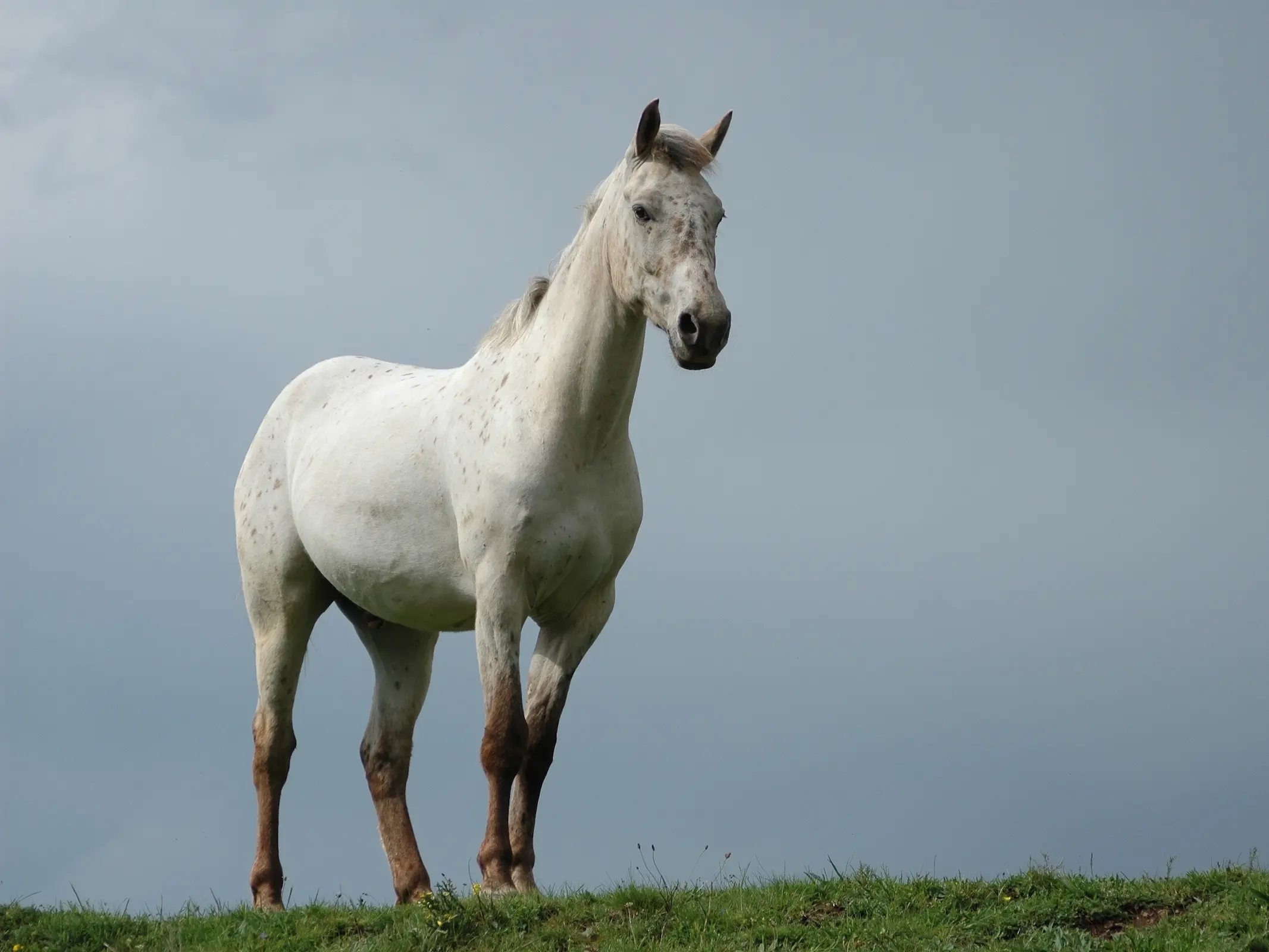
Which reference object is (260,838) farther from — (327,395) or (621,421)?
(621,421)

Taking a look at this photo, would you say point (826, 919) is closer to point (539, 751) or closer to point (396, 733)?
point (539, 751)

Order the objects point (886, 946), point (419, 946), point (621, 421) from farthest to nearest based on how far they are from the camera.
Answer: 1. point (621, 421)
2. point (419, 946)
3. point (886, 946)

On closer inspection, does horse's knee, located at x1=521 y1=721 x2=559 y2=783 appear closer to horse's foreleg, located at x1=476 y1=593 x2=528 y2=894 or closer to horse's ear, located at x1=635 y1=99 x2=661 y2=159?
horse's foreleg, located at x1=476 y1=593 x2=528 y2=894

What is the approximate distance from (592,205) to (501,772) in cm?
298

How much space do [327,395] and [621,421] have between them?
2657 mm

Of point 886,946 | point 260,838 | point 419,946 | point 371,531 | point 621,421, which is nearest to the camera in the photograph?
point 886,946

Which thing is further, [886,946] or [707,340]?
[707,340]

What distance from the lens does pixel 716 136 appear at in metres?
8.34

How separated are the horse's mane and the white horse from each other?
10 millimetres

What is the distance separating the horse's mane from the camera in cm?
788

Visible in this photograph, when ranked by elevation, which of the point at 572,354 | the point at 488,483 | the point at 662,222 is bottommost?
the point at 488,483

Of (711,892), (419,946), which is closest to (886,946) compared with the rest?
(711,892)

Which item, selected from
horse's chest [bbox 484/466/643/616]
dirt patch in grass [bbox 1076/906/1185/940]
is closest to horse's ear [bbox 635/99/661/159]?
horse's chest [bbox 484/466/643/616]

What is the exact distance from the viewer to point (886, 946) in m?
6.65
